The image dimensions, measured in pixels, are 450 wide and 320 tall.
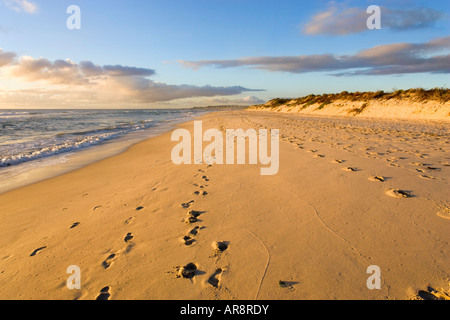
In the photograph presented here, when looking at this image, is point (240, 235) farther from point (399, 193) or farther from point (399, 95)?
point (399, 95)

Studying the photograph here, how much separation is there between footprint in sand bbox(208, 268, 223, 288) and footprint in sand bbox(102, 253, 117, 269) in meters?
1.29

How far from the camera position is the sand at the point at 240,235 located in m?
2.20

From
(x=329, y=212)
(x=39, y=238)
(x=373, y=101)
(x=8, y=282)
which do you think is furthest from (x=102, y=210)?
(x=373, y=101)

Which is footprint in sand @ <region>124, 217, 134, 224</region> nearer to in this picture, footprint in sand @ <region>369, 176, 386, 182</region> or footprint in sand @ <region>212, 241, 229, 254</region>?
footprint in sand @ <region>212, 241, 229, 254</region>

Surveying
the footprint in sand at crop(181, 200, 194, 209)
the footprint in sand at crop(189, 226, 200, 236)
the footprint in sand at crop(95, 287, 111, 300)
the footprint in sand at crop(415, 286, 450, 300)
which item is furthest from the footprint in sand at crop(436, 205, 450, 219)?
the footprint in sand at crop(95, 287, 111, 300)

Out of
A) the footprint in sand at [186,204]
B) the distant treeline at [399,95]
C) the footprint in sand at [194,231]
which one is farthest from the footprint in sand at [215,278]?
the distant treeline at [399,95]

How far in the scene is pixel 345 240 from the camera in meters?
2.72

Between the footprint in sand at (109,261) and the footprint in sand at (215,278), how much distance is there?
1.29 m

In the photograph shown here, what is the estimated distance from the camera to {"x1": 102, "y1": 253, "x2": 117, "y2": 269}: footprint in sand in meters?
2.60

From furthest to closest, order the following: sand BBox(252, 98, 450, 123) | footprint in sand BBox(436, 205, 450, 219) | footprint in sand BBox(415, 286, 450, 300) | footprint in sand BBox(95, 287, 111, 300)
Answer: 1. sand BBox(252, 98, 450, 123)
2. footprint in sand BBox(436, 205, 450, 219)
3. footprint in sand BBox(95, 287, 111, 300)
4. footprint in sand BBox(415, 286, 450, 300)

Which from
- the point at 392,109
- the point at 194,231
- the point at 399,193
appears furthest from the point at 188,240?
the point at 392,109

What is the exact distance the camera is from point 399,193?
377cm

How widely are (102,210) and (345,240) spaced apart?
408 cm

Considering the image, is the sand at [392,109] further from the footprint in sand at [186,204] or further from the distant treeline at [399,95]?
the footprint in sand at [186,204]
